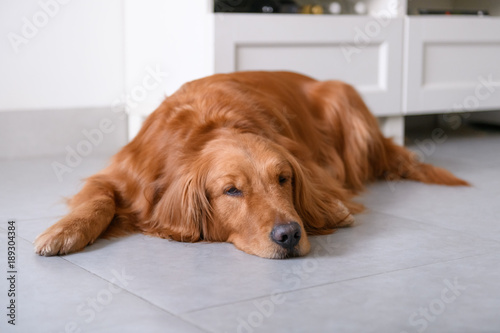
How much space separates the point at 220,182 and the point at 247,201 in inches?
4.2

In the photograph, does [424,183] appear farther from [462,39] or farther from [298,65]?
[462,39]

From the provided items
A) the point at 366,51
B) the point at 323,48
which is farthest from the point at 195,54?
the point at 366,51

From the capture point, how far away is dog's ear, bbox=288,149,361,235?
6.78 feet

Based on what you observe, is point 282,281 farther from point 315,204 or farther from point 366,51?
point 366,51

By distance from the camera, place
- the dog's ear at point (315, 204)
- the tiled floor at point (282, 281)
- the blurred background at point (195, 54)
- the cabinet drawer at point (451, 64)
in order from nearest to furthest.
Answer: the tiled floor at point (282, 281), the dog's ear at point (315, 204), the blurred background at point (195, 54), the cabinet drawer at point (451, 64)

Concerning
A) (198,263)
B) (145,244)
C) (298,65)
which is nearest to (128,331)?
(198,263)

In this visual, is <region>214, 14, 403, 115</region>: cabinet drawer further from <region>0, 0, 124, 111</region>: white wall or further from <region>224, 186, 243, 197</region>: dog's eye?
<region>224, 186, 243, 197</region>: dog's eye

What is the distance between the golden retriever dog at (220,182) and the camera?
1.84m

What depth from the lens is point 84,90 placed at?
3.52 m

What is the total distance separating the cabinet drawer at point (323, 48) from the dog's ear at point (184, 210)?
1.16 meters

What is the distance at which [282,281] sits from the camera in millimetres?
1618

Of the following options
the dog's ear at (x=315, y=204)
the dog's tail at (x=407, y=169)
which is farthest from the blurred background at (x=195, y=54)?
the dog's ear at (x=315, y=204)

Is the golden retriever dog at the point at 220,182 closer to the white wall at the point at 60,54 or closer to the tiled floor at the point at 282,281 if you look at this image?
the tiled floor at the point at 282,281

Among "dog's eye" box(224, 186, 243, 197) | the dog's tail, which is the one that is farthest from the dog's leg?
the dog's tail
